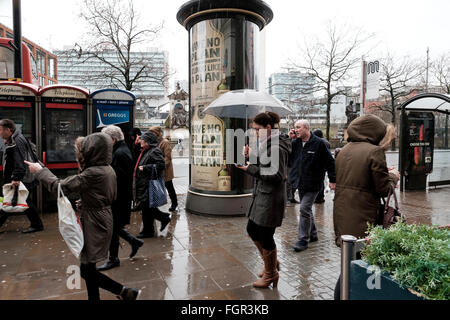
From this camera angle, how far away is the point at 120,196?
172 inches

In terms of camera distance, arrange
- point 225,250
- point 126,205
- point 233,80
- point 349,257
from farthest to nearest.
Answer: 1. point 233,80
2. point 225,250
3. point 126,205
4. point 349,257

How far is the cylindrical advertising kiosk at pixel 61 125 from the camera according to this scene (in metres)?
7.29

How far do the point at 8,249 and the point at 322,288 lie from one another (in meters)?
4.59

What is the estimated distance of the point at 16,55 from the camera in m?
8.39

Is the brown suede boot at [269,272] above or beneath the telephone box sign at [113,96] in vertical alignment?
beneath

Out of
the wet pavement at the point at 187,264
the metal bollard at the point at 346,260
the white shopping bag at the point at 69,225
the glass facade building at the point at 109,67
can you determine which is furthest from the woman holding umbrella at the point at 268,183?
the glass facade building at the point at 109,67

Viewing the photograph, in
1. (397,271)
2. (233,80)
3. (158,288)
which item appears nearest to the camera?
(397,271)

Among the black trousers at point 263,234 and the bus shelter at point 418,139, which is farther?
the bus shelter at point 418,139

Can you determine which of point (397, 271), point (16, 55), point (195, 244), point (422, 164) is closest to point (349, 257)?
point (397, 271)

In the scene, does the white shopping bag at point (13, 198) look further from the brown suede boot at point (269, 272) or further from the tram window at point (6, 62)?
the tram window at point (6, 62)

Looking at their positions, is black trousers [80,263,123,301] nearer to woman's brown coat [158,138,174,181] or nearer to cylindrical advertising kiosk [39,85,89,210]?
woman's brown coat [158,138,174,181]

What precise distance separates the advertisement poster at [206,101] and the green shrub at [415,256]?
16.5ft

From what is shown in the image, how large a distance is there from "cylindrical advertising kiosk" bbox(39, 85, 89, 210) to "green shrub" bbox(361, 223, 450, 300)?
709 centimetres

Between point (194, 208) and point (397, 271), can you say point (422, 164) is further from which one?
point (397, 271)
